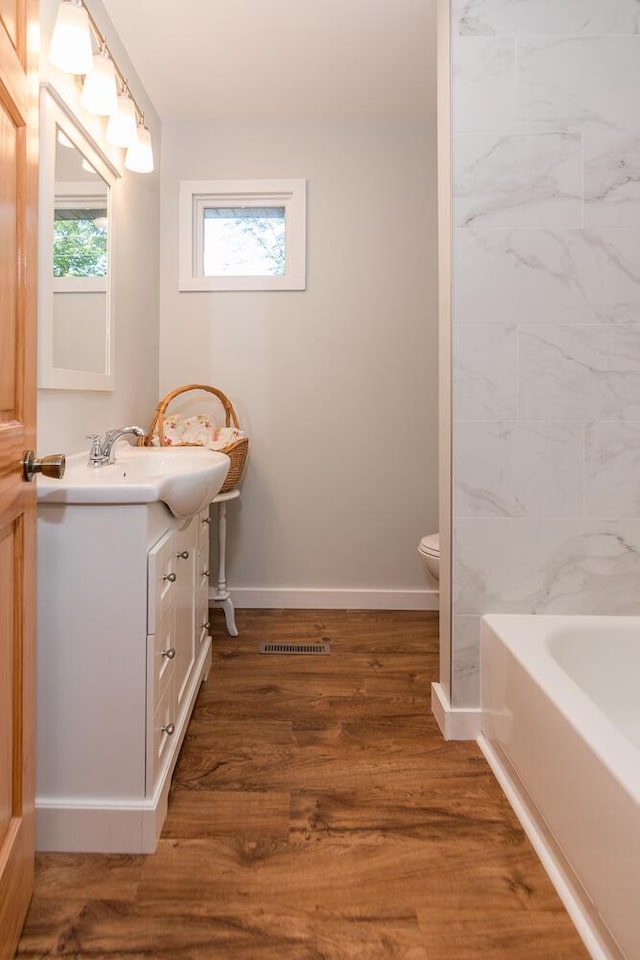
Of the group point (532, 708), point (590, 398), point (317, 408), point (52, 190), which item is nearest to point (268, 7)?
point (52, 190)

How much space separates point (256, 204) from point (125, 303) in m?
0.99

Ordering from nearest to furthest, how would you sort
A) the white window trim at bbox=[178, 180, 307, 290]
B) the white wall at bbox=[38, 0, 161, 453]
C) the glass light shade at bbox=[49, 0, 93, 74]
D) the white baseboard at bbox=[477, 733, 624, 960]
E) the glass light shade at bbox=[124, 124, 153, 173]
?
1. the white baseboard at bbox=[477, 733, 624, 960]
2. the glass light shade at bbox=[49, 0, 93, 74]
3. the white wall at bbox=[38, 0, 161, 453]
4. the glass light shade at bbox=[124, 124, 153, 173]
5. the white window trim at bbox=[178, 180, 307, 290]

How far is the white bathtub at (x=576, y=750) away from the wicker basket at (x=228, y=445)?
131 centimetres

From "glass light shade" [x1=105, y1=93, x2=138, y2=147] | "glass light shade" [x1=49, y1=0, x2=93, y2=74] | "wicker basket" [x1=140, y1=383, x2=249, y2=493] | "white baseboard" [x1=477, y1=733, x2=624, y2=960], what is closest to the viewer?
"white baseboard" [x1=477, y1=733, x2=624, y2=960]

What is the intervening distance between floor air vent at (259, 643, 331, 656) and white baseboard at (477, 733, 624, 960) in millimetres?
932

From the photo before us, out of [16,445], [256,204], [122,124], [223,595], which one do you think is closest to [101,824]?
[16,445]

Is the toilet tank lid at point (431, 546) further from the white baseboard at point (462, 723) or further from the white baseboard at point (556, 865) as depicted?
the white baseboard at point (556, 865)

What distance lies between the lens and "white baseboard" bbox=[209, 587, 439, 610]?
3027mm

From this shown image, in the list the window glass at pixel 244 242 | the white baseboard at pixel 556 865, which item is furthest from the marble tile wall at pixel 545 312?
the window glass at pixel 244 242

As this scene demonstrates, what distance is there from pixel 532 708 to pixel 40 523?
121 cm

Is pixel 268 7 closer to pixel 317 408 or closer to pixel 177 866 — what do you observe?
pixel 317 408

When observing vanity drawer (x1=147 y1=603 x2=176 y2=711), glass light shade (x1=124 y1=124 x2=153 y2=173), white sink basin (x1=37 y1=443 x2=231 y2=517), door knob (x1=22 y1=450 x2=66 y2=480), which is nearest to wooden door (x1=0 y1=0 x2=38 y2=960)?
door knob (x1=22 y1=450 x2=66 y2=480)

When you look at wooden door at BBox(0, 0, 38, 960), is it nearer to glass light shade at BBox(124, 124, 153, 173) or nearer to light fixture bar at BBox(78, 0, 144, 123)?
light fixture bar at BBox(78, 0, 144, 123)

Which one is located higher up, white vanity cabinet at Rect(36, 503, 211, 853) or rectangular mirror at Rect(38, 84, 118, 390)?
rectangular mirror at Rect(38, 84, 118, 390)
